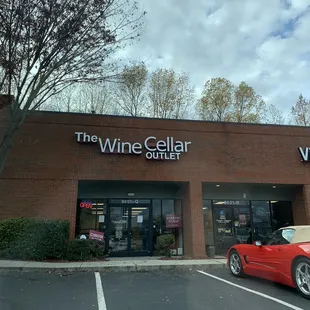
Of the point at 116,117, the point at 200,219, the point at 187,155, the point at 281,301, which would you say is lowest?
the point at 281,301

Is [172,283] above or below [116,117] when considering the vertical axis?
below

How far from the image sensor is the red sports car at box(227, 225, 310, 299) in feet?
21.4

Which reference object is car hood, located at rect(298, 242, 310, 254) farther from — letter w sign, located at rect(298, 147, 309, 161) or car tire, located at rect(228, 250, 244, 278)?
letter w sign, located at rect(298, 147, 309, 161)

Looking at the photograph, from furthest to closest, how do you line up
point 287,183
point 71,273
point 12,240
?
point 287,183
point 12,240
point 71,273

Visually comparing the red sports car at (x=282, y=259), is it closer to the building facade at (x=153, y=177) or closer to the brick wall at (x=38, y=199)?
the building facade at (x=153, y=177)

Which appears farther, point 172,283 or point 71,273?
point 71,273

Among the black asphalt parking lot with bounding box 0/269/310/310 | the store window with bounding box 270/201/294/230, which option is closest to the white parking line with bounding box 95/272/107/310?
the black asphalt parking lot with bounding box 0/269/310/310

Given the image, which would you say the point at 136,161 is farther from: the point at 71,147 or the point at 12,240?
the point at 12,240

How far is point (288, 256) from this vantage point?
6.93 m

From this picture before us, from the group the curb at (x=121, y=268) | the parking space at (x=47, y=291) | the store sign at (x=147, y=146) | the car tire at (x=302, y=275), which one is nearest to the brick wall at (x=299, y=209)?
the store sign at (x=147, y=146)

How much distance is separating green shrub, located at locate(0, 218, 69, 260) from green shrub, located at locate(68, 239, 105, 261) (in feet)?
0.89

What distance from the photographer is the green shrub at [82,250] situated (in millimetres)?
12865

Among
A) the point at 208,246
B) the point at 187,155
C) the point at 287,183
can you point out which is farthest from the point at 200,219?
the point at 287,183

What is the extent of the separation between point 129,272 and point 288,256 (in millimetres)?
5710
